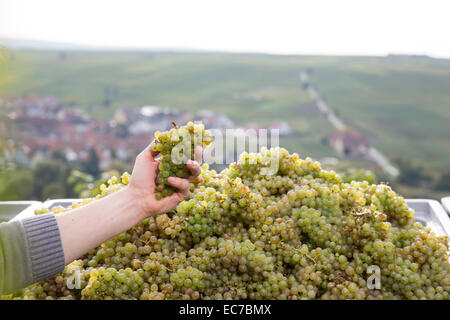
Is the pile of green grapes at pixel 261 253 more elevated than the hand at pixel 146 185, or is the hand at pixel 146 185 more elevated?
the hand at pixel 146 185

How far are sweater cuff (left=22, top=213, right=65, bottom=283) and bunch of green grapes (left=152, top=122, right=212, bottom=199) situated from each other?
435mm

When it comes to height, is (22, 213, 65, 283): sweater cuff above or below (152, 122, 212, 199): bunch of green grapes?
below

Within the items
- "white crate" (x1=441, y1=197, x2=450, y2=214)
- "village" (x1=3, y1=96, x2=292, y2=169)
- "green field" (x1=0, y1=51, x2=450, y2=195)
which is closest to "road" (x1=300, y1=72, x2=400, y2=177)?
"green field" (x1=0, y1=51, x2=450, y2=195)

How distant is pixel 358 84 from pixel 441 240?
45.3 m

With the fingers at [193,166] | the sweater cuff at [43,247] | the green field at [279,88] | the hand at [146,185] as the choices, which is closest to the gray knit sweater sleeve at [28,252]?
the sweater cuff at [43,247]

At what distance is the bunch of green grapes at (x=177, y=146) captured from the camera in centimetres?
150

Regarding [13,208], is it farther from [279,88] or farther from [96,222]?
[279,88]

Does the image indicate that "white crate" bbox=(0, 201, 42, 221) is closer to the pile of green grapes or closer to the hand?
the pile of green grapes

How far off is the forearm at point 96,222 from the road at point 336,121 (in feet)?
97.0

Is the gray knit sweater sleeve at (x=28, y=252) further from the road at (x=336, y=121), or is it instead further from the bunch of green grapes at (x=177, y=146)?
the road at (x=336, y=121)

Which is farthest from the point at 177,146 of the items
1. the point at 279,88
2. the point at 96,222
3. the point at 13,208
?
the point at 279,88

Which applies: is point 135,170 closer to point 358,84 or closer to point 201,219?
point 201,219

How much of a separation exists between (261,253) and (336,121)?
39794mm

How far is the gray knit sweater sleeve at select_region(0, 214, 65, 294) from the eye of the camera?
4.61 ft
